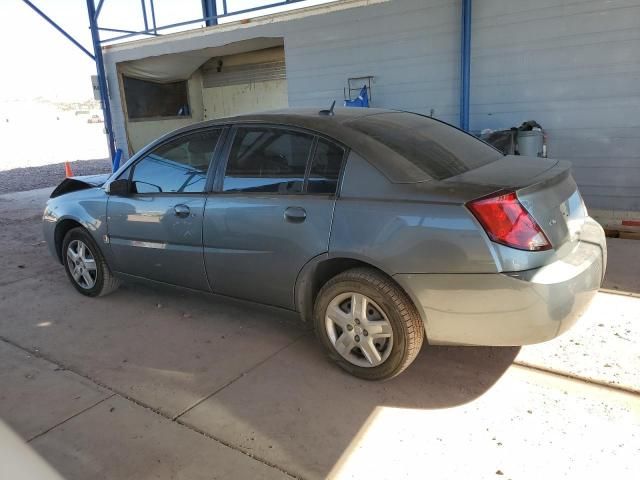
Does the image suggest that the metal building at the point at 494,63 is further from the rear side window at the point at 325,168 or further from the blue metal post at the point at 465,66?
the rear side window at the point at 325,168

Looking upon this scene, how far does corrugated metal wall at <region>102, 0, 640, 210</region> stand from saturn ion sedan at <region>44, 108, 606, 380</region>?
10.8ft

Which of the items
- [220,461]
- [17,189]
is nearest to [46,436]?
[220,461]

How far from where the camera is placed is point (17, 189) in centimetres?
1254

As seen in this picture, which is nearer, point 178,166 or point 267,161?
point 267,161

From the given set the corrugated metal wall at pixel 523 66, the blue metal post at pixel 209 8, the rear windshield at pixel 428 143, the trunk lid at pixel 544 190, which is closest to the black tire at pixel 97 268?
the rear windshield at pixel 428 143

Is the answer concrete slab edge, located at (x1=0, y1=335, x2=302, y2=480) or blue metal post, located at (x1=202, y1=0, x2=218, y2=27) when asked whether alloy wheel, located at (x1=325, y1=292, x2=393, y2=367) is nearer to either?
concrete slab edge, located at (x1=0, y1=335, x2=302, y2=480)

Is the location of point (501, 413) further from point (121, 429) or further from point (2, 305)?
point (2, 305)

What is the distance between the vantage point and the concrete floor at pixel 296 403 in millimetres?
2475

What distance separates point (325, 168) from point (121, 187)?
1921 millimetres

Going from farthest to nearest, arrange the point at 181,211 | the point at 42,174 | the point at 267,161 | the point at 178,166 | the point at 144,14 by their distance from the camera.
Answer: the point at 42,174
the point at 144,14
the point at 178,166
the point at 181,211
the point at 267,161

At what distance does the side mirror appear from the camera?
412 cm

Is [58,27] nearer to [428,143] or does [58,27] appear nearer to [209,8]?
[209,8]

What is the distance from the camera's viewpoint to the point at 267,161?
3418mm

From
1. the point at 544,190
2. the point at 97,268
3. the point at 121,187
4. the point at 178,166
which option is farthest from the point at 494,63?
the point at 97,268
